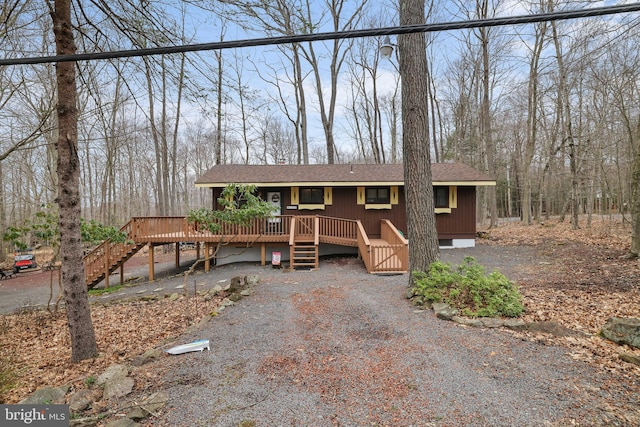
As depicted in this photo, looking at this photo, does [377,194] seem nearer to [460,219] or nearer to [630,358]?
[460,219]

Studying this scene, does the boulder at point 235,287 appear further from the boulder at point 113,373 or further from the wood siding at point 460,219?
the wood siding at point 460,219

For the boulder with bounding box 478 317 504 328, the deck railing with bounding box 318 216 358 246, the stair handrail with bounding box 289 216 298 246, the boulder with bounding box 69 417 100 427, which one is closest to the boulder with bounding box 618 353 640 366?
the boulder with bounding box 478 317 504 328

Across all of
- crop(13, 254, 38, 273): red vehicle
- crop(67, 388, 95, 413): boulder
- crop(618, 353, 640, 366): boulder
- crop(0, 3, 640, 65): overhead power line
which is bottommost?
crop(13, 254, 38, 273): red vehicle

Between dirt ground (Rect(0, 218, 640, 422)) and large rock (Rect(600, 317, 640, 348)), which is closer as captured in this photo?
large rock (Rect(600, 317, 640, 348))

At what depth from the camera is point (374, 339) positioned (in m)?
4.00

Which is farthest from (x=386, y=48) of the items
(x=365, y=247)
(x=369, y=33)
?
(x=365, y=247)

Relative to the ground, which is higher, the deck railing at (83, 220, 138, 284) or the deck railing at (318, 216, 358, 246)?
the deck railing at (318, 216, 358, 246)

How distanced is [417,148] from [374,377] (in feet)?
14.5

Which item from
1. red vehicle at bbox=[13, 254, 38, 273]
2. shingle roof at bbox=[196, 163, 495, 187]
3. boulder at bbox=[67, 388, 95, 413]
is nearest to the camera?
boulder at bbox=[67, 388, 95, 413]

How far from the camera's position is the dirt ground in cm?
354

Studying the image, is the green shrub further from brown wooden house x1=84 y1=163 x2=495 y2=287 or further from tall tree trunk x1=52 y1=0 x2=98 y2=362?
tall tree trunk x1=52 y1=0 x2=98 y2=362

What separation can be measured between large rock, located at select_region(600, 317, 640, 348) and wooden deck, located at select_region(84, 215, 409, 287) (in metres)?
5.77

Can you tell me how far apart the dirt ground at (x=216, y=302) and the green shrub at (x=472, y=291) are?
0.36 meters

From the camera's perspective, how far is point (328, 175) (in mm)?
12898
